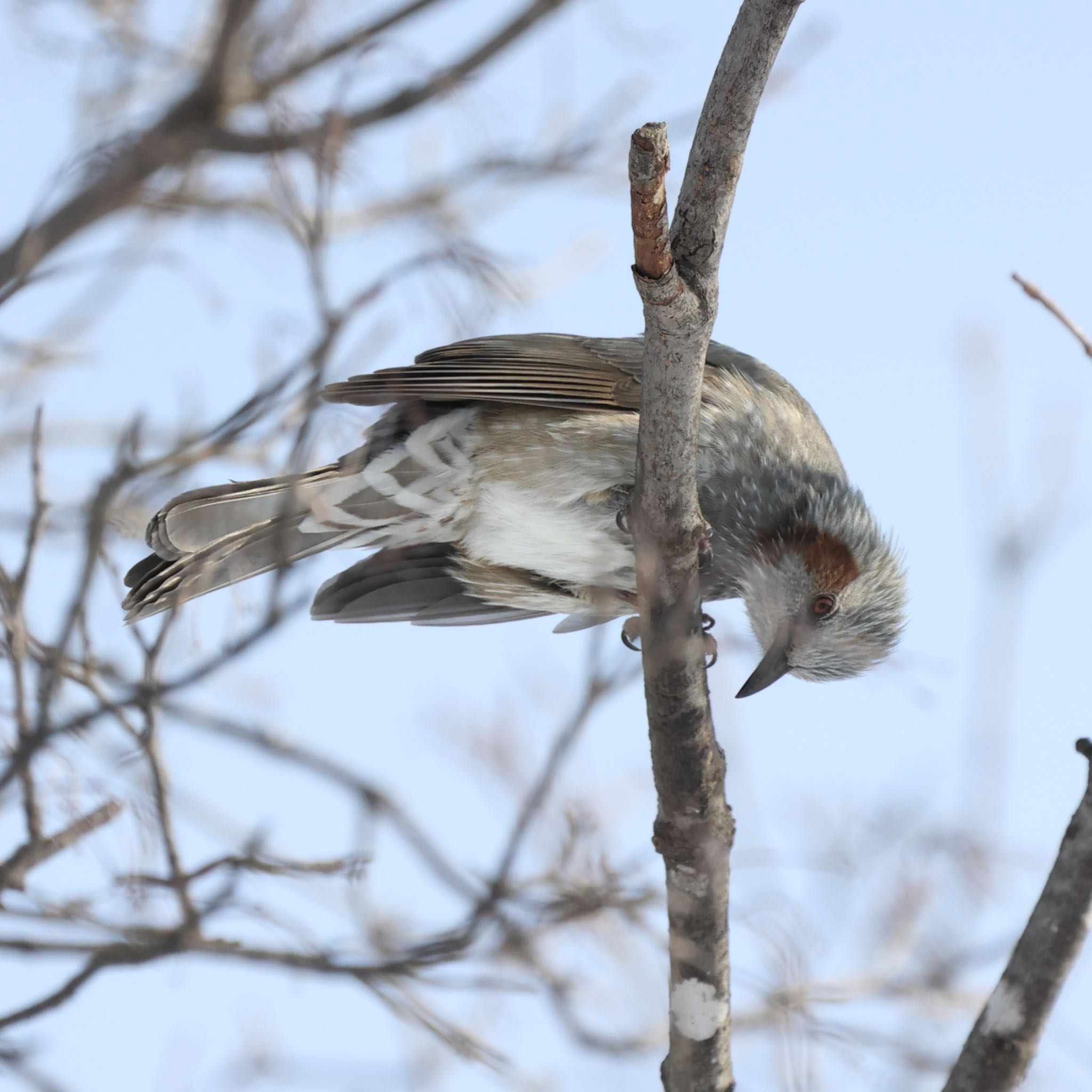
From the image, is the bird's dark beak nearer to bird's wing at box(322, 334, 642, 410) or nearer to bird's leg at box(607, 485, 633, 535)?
bird's leg at box(607, 485, 633, 535)

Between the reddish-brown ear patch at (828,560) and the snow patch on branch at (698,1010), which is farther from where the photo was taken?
the reddish-brown ear patch at (828,560)

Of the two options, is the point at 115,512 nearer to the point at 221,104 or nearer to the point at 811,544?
the point at 811,544

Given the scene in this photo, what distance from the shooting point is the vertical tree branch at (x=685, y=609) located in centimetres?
259

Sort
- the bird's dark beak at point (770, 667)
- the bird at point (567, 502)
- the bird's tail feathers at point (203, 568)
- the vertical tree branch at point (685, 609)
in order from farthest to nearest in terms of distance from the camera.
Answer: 1. the bird's dark beak at point (770, 667)
2. the bird at point (567, 502)
3. the bird's tail feathers at point (203, 568)
4. the vertical tree branch at point (685, 609)

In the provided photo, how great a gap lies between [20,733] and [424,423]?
6.65 ft

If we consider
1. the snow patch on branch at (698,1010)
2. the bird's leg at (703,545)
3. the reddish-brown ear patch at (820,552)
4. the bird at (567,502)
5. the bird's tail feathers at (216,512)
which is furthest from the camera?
the reddish-brown ear patch at (820,552)

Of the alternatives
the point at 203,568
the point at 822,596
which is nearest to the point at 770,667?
the point at 822,596

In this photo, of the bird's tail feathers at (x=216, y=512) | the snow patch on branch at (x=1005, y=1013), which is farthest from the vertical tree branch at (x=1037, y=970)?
the bird's tail feathers at (x=216, y=512)

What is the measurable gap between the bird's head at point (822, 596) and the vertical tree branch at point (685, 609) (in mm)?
1210

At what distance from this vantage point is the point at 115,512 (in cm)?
309

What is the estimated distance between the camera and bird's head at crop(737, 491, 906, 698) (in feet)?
13.8

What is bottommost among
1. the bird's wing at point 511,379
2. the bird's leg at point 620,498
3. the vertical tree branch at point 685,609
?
the vertical tree branch at point 685,609

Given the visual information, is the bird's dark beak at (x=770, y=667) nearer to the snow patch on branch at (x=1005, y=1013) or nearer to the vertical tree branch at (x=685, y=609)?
the vertical tree branch at (x=685, y=609)

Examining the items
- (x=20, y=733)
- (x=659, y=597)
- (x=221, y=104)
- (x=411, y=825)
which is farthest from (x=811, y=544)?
(x=221, y=104)
